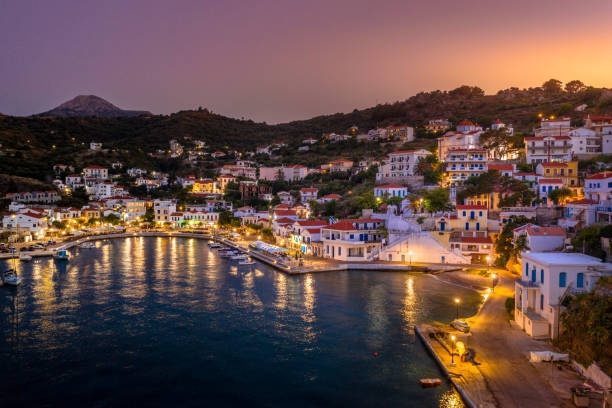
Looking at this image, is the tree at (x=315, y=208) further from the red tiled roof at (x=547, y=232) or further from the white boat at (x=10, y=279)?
the white boat at (x=10, y=279)

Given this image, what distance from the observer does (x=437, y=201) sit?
36.5 m

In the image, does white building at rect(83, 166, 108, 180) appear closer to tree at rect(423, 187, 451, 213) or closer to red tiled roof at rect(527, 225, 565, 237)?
tree at rect(423, 187, 451, 213)

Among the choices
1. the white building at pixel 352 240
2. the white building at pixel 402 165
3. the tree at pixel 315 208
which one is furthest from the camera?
the white building at pixel 402 165

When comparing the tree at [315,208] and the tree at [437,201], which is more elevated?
the tree at [437,201]

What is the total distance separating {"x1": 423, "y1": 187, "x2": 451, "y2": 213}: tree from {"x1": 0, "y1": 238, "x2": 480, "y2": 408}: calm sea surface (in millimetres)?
9460

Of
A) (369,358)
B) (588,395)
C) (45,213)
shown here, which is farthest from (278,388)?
(45,213)

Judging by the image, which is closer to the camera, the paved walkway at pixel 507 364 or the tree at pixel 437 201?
the paved walkway at pixel 507 364

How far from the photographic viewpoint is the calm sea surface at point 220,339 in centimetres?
1357

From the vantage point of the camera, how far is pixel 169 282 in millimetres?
27891

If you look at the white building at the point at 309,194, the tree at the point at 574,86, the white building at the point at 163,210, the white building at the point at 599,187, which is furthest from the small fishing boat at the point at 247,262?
the tree at the point at 574,86

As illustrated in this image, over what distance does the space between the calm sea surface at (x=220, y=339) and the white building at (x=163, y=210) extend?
29.1m

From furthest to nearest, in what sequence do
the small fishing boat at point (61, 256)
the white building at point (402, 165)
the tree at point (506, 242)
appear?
the white building at point (402, 165), the small fishing boat at point (61, 256), the tree at point (506, 242)

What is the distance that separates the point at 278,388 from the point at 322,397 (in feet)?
5.24

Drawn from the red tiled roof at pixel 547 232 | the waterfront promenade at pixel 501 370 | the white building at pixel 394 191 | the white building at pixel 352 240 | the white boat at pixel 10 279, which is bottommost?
the waterfront promenade at pixel 501 370
